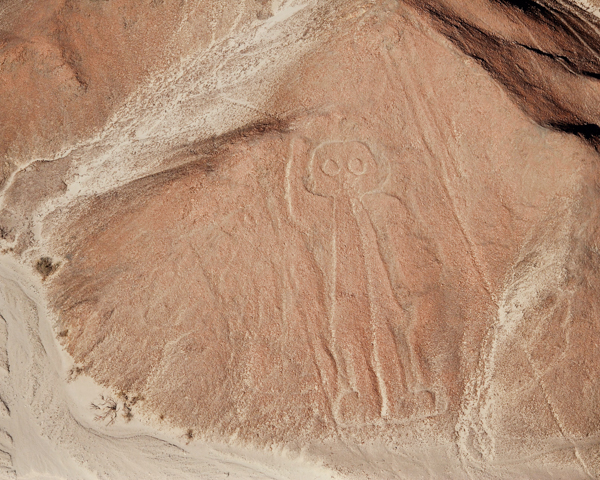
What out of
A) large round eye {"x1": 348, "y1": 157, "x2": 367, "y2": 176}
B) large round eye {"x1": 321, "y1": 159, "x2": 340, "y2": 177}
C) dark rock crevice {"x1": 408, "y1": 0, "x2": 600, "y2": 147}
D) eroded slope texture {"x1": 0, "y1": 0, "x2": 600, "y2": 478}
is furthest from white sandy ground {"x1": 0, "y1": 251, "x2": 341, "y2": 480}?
dark rock crevice {"x1": 408, "y1": 0, "x2": 600, "y2": 147}

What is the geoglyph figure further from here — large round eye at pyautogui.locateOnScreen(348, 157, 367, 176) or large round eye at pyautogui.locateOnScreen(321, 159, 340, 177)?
large round eye at pyautogui.locateOnScreen(348, 157, 367, 176)

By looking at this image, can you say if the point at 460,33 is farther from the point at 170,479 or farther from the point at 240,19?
the point at 170,479

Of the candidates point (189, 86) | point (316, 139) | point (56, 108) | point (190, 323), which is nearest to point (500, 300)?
point (316, 139)

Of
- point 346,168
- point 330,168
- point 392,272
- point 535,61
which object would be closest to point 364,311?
point 392,272

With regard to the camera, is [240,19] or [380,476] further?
[240,19]

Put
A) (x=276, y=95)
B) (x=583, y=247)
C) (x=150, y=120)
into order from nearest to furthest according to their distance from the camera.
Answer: (x=583, y=247) < (x=276, y=95) < (x=150, y=120)

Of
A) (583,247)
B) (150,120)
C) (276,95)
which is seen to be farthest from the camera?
(150,120)

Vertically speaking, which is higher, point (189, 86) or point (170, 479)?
point (189, 86)
